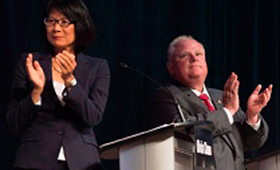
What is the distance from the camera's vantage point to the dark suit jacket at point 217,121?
294cm

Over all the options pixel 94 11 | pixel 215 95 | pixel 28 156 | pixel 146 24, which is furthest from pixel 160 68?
pixel 28 156

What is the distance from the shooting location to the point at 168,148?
2.49 m

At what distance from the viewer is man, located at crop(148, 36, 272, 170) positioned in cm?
295

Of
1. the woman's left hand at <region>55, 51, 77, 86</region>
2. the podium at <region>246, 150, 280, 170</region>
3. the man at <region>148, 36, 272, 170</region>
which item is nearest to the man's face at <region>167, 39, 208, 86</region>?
the man at <region>148, 36, 272, 170</region>

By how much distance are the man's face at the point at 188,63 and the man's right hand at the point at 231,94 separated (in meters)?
0.36

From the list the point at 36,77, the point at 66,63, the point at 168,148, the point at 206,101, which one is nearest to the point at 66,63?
the point at 66,63

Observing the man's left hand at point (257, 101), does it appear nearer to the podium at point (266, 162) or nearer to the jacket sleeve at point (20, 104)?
the podium at point (266, 162)

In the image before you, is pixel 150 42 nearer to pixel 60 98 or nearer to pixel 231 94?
pixel 231 94

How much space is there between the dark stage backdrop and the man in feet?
2.51

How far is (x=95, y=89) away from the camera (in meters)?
2.72

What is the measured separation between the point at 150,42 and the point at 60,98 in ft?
6.00

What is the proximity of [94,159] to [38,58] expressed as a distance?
0.57 m

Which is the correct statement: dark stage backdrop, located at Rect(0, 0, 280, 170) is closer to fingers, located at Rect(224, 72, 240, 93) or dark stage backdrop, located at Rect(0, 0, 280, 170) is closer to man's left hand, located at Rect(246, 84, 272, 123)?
man's left hand, located at Rect(246, 84, 272, 123)

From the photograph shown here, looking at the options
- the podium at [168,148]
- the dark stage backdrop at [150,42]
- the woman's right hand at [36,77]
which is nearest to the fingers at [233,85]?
the podium at [168,148]
